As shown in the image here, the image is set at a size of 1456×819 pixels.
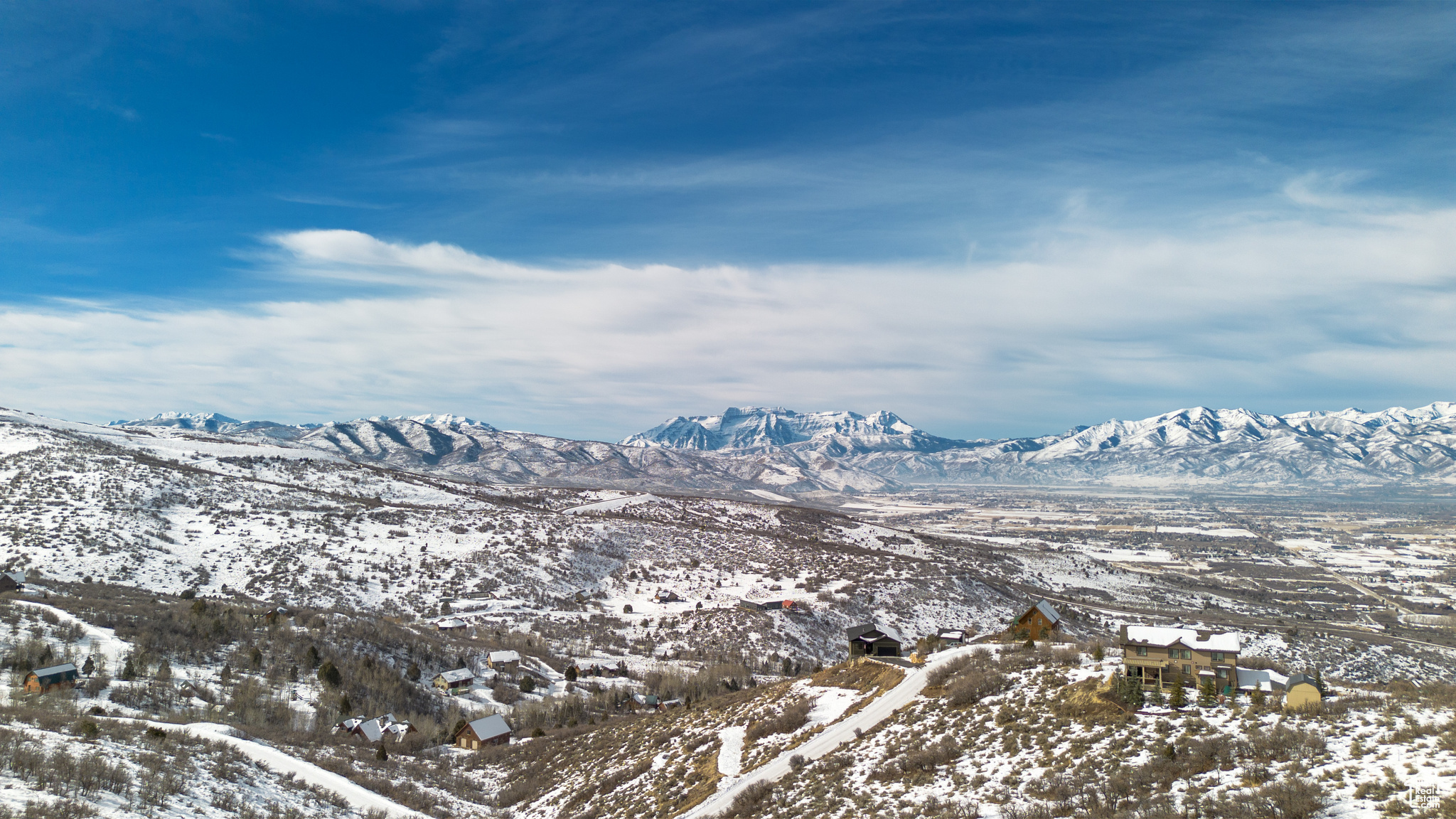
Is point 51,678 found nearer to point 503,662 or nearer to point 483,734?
point 483,734

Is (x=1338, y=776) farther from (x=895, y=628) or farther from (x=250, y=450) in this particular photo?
(x=250, y=450)

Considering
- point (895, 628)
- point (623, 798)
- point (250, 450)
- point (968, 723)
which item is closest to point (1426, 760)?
point (968, 723)

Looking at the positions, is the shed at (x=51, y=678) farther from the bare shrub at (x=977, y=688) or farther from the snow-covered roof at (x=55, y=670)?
the bare shrub at (x=977, y=688)

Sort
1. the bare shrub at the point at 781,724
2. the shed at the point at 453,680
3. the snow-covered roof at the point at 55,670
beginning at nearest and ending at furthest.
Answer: the bare shrub at the point at 781,724
the snow-covered roof at the point at 55,670
the shed at the point at 453,680

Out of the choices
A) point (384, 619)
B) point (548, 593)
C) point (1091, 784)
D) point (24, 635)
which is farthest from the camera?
point (548, 593)

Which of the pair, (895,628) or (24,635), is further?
(895,628)

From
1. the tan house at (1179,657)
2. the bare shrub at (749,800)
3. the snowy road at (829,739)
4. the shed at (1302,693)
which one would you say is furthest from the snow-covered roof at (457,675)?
the shed at (1302,693)

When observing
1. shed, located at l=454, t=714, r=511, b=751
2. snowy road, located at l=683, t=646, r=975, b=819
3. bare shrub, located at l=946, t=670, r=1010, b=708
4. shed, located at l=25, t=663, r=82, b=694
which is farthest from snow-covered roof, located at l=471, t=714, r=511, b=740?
bare shrub, located at l=946, t=670, r=1010, b=708
